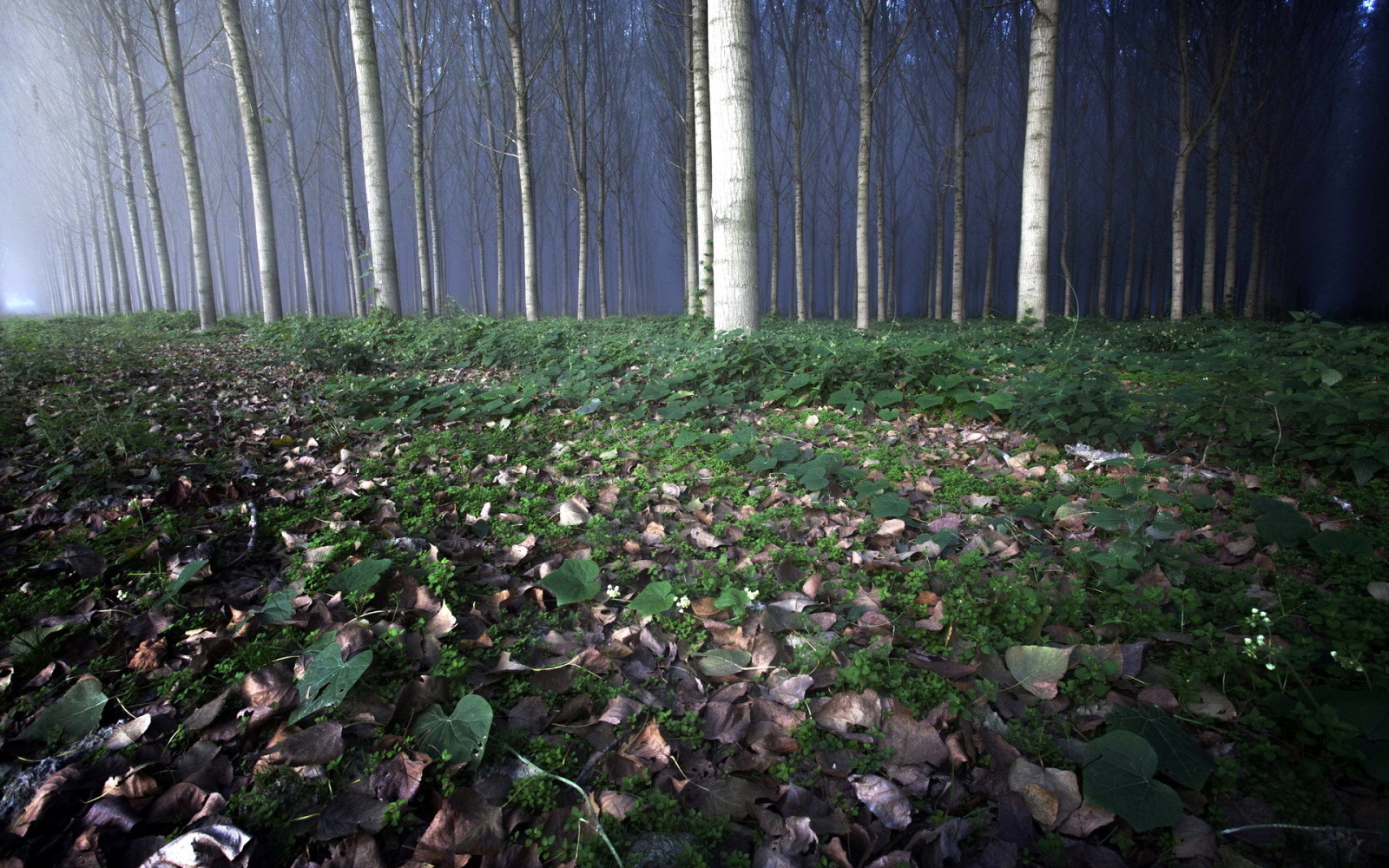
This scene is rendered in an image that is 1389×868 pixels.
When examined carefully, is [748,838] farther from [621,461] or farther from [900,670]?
[621,461]

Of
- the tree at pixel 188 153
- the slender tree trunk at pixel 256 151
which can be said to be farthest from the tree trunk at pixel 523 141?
the tree at pixel 188 153

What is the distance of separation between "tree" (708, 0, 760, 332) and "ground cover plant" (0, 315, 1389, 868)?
2653 millimetres

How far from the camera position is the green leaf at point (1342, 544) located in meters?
1.85

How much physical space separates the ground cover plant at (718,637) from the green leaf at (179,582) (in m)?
0.04

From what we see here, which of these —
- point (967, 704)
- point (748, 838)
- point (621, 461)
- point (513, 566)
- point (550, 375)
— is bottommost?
point (748, 838)

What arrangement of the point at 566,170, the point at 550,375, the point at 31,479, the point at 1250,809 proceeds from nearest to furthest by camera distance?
the point at 1250,809
the point at 31,479
the point at 550,375
the point at 566,170

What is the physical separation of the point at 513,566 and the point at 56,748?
1.24 m

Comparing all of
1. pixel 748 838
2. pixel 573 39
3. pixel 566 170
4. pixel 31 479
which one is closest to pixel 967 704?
pixel 748 838

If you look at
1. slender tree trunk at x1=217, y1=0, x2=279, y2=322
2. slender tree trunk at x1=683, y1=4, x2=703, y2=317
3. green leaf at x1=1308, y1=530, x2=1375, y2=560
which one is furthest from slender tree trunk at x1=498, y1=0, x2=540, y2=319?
green leaf at x1=1308, y1=530, x2=1375, y2=560

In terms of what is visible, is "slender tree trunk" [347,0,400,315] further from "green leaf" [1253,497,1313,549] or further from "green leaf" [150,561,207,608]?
"green leaf" [1253,497,1313,549]

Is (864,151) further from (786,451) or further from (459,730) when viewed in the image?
(459,730)

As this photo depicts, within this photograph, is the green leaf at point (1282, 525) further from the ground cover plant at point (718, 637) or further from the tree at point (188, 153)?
the tree at point (188, 153)

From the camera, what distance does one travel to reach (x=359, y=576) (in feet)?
6.12

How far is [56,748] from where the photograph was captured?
134 cm
